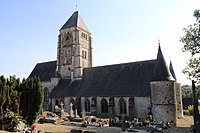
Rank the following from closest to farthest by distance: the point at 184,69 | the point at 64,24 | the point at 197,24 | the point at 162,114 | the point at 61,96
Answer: the point at 197,24 → the point at 184,69 → the point at 162,114 → the point at 61,96 → the point at 64,24

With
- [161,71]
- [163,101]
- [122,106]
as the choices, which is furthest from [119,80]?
[163,101]

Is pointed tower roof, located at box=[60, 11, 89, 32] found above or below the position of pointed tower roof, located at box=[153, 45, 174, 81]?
above

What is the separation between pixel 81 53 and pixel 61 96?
8.20 metres

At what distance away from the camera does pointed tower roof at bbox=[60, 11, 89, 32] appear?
119 feet

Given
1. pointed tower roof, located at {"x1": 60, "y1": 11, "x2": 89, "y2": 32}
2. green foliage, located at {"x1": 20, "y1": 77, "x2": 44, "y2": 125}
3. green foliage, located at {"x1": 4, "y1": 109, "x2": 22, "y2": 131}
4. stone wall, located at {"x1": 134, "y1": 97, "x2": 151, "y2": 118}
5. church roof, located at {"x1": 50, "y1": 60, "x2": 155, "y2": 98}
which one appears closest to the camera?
green foliage, located at {"x1": 4, "y1": 109, "x2": 22, "y2": 131}

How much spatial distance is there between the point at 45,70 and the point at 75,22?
10954 mm

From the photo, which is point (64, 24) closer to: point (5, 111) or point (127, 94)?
point (127, 94)

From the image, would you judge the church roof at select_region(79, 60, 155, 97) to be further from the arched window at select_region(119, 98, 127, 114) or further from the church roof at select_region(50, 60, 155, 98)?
the arched window at select_region(119, 98, 127, 114)

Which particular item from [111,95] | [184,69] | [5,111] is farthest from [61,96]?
[184,69]

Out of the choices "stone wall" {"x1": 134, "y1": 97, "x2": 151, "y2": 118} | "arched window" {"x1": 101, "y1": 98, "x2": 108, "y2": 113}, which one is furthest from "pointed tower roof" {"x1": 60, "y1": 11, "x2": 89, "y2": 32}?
"stone wall" {"x1": 134, "y1": 97, "x2": 151, "y2": 118}

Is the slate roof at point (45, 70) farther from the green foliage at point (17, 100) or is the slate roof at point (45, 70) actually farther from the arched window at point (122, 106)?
the green foliage at point (17, 100)

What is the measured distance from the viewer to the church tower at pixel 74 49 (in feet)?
112

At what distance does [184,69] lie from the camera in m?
18.1

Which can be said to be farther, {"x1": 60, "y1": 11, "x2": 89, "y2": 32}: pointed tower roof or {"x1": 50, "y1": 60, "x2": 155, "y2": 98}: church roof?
{"x1": 60, "y1": 11, "x2": 89, "y2": 32}: pointed tower roof
